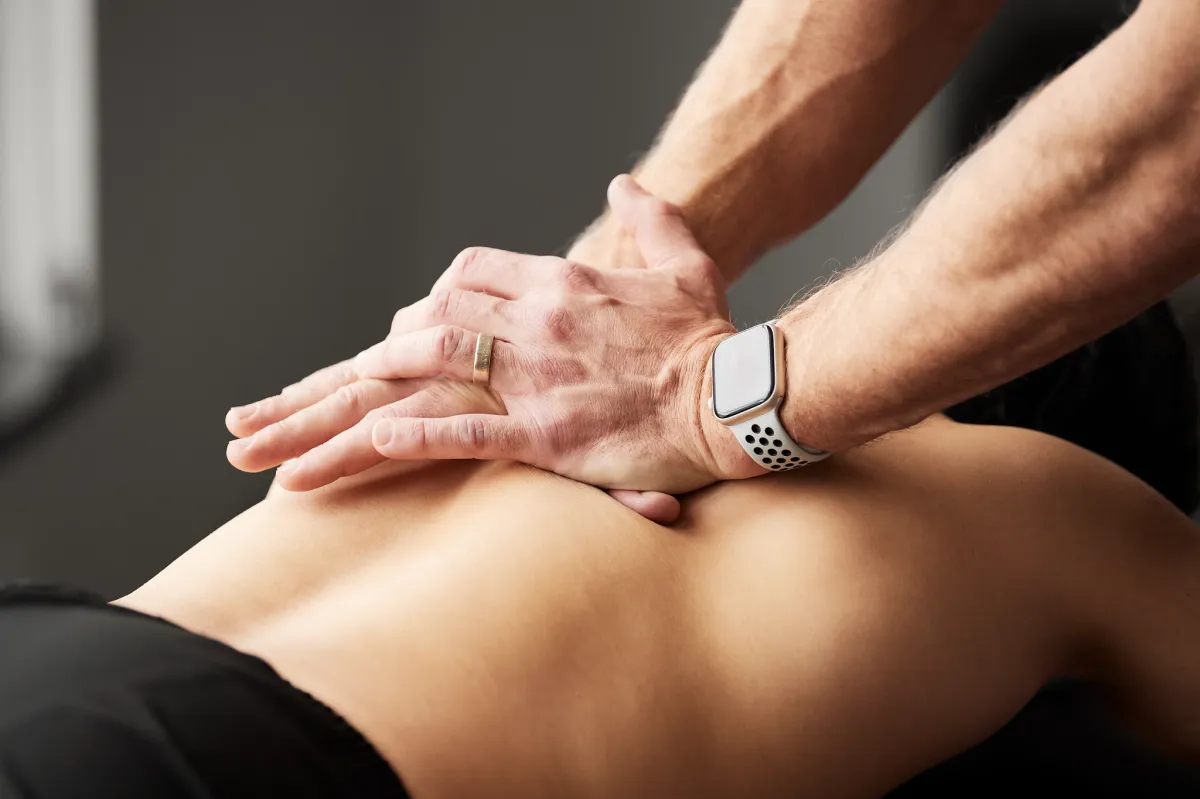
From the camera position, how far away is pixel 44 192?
106 inches

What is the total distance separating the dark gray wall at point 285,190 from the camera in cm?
270

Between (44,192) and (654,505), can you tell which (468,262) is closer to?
(654,505)

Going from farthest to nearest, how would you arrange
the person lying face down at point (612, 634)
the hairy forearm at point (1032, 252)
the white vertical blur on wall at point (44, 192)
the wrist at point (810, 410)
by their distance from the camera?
the white vertical blur on wall at point (44, 192), the wrist at point (810, 410), the hairy forearm at point (1032, 252), the person lying face down at point (612, 634)

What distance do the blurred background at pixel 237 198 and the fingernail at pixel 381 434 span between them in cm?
146

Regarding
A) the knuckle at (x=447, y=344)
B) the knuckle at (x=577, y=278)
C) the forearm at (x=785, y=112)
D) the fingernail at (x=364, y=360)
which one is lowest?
the fingernail at (x=364, y=360)

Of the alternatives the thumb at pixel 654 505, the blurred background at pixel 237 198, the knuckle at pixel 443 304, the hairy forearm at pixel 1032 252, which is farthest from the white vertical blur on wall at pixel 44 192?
the hairy forearm at pixel 1032 252

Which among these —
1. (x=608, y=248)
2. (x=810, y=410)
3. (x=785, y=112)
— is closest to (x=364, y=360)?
(x=608, y=248)

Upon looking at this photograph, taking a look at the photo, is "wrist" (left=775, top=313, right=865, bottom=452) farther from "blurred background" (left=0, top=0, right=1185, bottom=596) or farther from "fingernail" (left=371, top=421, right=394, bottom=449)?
"blurred background" (left=0, top=0, right=1185, bottom=596)

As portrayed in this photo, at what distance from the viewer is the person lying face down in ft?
2.17

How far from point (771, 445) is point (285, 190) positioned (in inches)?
93.1

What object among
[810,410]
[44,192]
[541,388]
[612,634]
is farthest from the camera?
[44,192]

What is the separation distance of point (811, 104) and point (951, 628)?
700 millimetres

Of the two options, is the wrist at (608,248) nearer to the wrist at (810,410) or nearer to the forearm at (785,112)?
the forearm at (785,112)

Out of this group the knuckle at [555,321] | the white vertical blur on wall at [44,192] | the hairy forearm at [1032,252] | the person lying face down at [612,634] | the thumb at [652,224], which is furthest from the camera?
the white vertical blur on wall at [44,192]
